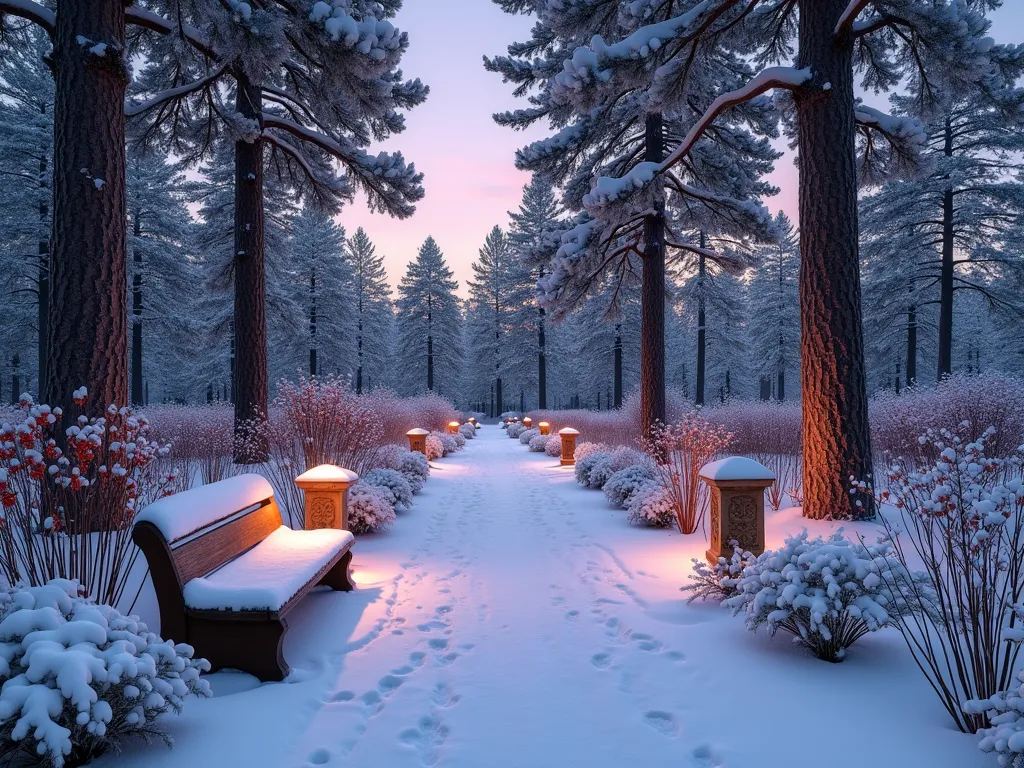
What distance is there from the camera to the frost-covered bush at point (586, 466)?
990 centimetres

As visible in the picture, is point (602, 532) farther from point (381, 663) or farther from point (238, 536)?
point (238, 536)

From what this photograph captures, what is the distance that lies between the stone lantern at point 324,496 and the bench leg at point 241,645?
246cm

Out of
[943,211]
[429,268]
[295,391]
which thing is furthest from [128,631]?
[429,268]

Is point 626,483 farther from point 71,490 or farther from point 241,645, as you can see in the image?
point 71,490

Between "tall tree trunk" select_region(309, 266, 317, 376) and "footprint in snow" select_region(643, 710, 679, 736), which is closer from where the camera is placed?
"footprint in snow" select_region(643, 710, 679, 736)

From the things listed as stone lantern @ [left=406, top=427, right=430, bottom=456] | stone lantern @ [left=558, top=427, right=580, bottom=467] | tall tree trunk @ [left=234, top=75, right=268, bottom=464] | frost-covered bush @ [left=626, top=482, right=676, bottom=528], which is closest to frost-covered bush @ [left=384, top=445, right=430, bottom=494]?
stone lantern @ [left=406, top=427, right=430, bottom=456]

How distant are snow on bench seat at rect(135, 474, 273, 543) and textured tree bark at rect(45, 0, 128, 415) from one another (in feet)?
6.38

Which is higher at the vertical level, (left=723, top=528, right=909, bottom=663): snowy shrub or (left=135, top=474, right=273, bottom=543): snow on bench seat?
(left=135, top=474, right=273, bottom=543): snow on bench seat

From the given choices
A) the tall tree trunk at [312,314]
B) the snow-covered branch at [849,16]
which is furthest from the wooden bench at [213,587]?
the tall tree trunk at [312,314]

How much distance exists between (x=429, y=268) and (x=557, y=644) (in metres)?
36.2

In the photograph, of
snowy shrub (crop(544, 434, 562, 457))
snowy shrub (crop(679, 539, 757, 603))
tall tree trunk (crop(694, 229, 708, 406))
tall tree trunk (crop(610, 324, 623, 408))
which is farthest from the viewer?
tall tree trunk (crop(610, 324, 623, 408))

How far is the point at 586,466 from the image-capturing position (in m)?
10.0

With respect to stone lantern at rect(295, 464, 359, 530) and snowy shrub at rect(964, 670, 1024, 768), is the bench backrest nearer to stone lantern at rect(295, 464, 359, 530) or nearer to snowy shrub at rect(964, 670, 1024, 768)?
stone lantern at rect(295, 464, 359, 530)

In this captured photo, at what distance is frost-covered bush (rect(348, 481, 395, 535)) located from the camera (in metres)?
6.48
